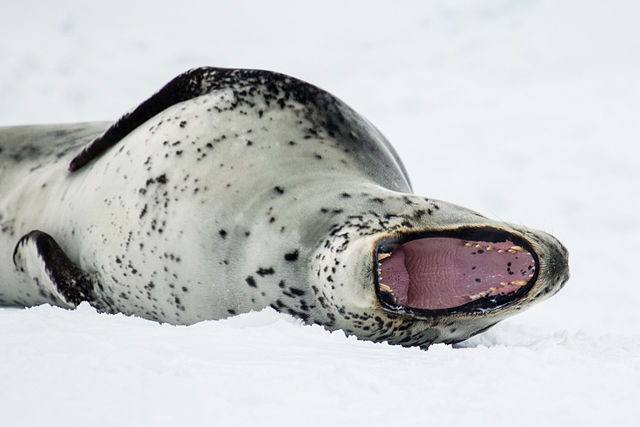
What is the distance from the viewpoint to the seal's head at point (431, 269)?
6.54ft

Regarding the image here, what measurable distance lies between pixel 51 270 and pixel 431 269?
62.4 inches

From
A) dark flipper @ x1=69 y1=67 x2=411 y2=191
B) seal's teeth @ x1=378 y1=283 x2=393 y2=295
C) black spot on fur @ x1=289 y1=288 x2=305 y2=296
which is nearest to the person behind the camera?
seal's teeth @ x1=378 y1=283 x2=393 y2=295

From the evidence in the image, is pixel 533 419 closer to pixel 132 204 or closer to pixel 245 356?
pixel 245 356

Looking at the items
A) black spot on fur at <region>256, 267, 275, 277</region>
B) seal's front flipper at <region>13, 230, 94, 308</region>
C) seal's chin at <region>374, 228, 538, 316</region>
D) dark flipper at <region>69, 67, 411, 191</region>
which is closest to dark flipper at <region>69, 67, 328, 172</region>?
dark flipper at <region>69, 67, 411, 191</region>

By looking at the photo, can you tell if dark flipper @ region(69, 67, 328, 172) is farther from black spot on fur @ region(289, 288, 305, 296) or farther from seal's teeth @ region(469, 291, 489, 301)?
seal's teeth @ region(469, 291, 489, 301)

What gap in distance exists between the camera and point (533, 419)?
1.43 m

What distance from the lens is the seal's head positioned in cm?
199

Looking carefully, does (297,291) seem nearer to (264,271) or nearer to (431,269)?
(264,271)

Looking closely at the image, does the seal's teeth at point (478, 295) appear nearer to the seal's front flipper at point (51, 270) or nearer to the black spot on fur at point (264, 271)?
the black spot on fur at point (264, 271)

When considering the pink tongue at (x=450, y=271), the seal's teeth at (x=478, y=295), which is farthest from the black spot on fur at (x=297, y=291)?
the seal's teeth at (x=478, y=295)

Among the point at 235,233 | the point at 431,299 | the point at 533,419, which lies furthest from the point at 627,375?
the point at 235,233

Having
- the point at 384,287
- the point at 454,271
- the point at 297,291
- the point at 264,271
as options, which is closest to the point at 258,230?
the point at 264,271

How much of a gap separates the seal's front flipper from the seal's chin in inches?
52.8

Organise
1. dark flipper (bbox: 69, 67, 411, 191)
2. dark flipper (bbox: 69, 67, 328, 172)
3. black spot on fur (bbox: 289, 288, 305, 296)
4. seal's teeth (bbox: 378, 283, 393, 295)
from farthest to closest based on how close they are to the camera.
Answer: dark flipper (bbox: 69, 67, 328, 172) < dark flipper (bbox: 69, 67, 411, 191) < black spot on fur (bbox: 289, 288, 305, 296) < seal's teeth (bbox: 378, 283, 393, 295)
